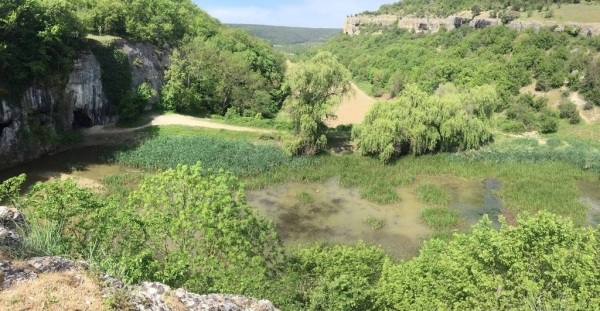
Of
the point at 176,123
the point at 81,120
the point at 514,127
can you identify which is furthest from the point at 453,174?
the point at 81,120

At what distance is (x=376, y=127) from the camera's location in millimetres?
33750

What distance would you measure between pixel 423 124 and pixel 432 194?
8339mm

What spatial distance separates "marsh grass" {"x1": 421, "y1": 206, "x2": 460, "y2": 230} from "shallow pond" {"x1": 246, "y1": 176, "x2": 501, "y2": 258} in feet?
1.44

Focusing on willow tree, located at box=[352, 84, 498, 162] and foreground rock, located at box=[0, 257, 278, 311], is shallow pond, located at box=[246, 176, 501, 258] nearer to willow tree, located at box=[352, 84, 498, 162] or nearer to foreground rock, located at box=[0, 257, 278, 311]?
willow tree, located at box=[352, 84, 498, 162]

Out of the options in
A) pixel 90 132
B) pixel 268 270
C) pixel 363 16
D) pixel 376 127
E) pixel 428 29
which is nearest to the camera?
pixel 268 270

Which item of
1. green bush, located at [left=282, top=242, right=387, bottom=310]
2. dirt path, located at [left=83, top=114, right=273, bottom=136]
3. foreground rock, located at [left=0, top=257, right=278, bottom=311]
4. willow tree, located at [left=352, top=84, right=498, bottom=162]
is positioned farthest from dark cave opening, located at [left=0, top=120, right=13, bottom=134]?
willow tree, located at [left=352, top=84, right=498, bottom=162]

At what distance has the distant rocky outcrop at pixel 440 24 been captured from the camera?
64206 mm

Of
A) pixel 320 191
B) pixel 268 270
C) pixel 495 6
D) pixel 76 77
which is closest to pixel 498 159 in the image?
pixel 320 191

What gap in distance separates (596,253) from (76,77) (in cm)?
3778

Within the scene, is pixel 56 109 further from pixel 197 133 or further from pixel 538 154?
pixel 538 154

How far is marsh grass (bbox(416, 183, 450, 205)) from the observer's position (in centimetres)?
2790

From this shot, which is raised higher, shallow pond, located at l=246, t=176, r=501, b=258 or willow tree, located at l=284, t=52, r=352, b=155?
willow tree, located at l=284, t=52, r=352, b=155

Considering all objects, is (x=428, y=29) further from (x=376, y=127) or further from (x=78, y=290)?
(x=78, y=290)

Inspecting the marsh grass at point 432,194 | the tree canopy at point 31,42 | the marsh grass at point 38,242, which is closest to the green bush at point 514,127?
the marsh grass at point 432,194
